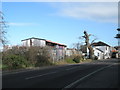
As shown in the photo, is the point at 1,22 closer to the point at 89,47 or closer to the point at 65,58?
the point at 65,58

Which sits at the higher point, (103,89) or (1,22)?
(1,22)

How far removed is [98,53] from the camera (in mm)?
115562

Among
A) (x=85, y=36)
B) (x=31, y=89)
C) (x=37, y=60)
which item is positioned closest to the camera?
(x=31, y=89)

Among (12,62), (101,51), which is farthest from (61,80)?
(101,51)

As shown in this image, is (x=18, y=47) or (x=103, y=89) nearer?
(x=103, y=89)

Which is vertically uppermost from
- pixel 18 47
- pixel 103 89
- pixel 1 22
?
pixel 1 22

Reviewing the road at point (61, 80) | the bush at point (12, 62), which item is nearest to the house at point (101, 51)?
the bush at point (12, 62)

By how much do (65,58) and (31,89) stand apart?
42407 millimetres

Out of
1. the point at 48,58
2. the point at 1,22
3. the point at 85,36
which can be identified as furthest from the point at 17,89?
the point at 85,36

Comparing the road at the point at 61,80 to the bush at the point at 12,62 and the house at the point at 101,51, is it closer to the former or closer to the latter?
the bush at the point at 12,62

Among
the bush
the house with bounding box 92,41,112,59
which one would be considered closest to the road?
the bush

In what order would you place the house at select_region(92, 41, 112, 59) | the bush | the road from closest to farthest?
the road < the bush < the house at select_region(92, 41, 112, 59)

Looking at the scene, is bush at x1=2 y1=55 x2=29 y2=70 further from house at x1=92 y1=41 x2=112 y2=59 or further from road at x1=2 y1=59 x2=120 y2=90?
house at x1=92 y1=41 x2=112 y2=59

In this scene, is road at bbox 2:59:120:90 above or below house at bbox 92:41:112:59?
below
